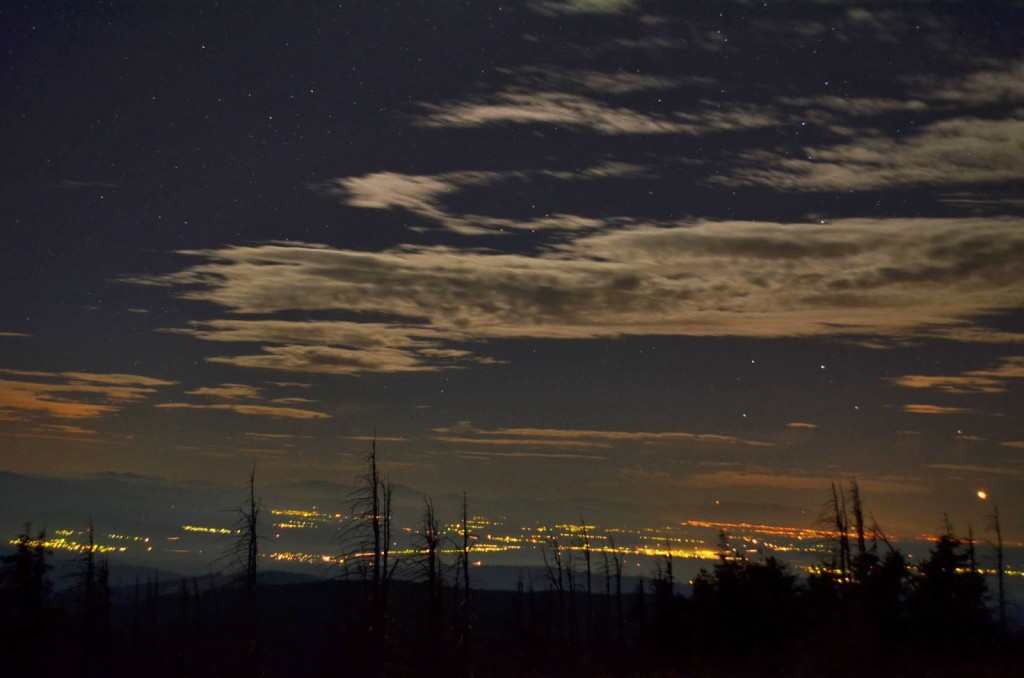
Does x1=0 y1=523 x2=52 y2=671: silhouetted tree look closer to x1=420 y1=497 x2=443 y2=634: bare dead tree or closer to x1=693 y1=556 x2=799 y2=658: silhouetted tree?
x1=420 y1=497 x2=443 y2=634: bare dead tree

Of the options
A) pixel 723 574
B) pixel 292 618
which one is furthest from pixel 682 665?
pixel 292 618

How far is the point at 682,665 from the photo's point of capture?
155 ft

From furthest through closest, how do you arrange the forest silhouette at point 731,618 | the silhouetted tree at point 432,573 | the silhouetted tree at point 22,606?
the silhouetted tree at point 22,606, the silhouetted tree at point 432,573, the forest silhouette at point 731,618

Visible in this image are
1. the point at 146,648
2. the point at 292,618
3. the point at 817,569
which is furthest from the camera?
the point at 292,618

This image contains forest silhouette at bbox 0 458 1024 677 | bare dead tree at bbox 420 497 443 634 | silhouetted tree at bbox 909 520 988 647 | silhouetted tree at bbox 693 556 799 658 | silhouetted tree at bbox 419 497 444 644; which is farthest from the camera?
bare dead tree at bbox 420 497 443 634

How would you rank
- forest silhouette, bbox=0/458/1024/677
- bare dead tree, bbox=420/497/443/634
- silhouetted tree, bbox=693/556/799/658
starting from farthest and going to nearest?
bare dead tree, bbox=420/497/443/634, silhouetted tree, bbox=693/556/799/658, forest silhouette, bbox=0/458/1024/677

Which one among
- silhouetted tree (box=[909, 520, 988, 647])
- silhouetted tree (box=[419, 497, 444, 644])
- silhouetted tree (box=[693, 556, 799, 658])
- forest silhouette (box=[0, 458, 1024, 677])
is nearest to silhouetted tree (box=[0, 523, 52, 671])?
forest silhouette (box=[0, 458, 1024, 677])

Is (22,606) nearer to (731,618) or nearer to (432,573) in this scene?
(432,573)

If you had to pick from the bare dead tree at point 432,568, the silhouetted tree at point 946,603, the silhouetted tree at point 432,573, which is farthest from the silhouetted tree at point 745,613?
the bare dead tree at point 432,568

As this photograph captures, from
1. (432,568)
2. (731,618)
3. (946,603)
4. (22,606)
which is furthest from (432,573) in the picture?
(22,606)

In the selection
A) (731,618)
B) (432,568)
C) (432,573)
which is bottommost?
(731,618)

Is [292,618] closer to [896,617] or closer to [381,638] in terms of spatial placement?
[381,638]

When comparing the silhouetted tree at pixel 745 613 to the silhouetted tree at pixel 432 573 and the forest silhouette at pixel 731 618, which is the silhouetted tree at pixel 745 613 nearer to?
the forest silhouette at pixel 731 618

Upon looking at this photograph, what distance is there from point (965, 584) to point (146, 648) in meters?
86.4
